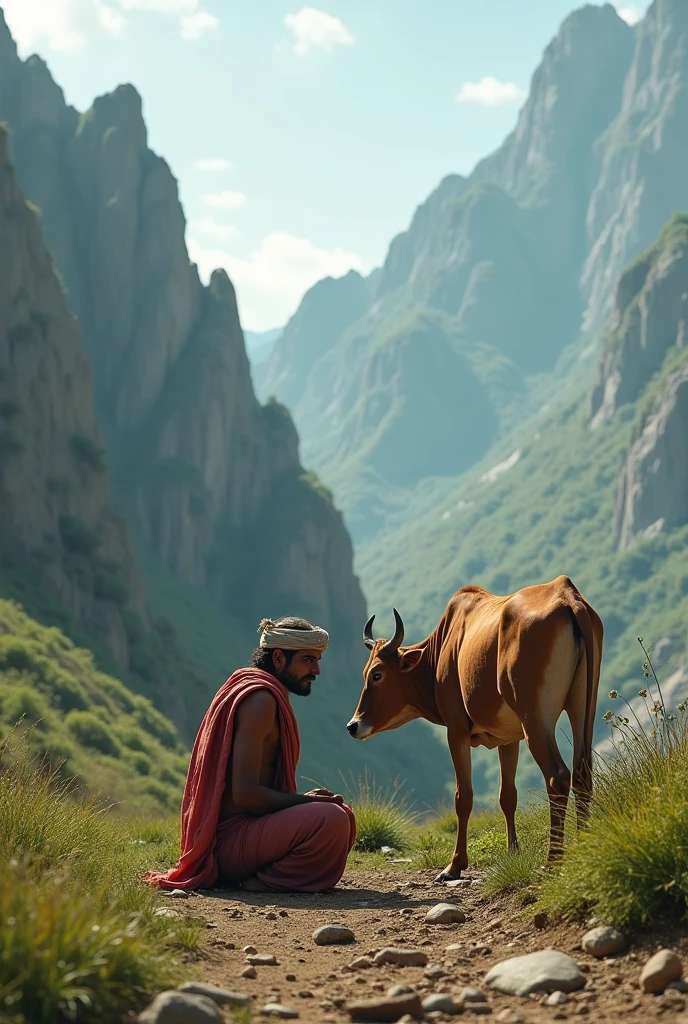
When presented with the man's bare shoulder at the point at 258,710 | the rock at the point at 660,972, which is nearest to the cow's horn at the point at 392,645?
the man's bare shoulder at the point at 258,710

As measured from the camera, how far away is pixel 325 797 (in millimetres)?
9305

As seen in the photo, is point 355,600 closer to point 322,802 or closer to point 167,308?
point 167,308

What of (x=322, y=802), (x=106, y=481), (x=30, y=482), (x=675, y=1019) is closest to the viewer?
(x=675, y=1019)

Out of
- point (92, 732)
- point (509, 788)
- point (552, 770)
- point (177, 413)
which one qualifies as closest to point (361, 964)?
point (552, 770)

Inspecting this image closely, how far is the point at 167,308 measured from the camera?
375ft

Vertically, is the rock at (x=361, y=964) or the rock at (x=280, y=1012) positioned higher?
the rock at (x=280, y=1012)

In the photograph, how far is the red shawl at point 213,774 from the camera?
910 centimetres

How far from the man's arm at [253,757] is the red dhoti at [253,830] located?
66 millimetres

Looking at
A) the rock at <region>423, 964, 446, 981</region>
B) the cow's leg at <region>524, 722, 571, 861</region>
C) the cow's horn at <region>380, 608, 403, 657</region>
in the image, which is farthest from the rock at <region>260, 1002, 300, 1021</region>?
the cow's horn at <region>380, 608, 403, 657</region>

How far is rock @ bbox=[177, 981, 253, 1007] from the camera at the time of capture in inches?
205

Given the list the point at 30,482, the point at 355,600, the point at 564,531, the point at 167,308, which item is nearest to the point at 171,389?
the point at 167,308

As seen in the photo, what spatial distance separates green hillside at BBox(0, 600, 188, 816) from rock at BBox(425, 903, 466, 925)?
3044 cm

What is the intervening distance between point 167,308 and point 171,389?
7914 mm

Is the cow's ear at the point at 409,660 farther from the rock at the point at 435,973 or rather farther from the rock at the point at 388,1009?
the rock at the point at 388,1009
